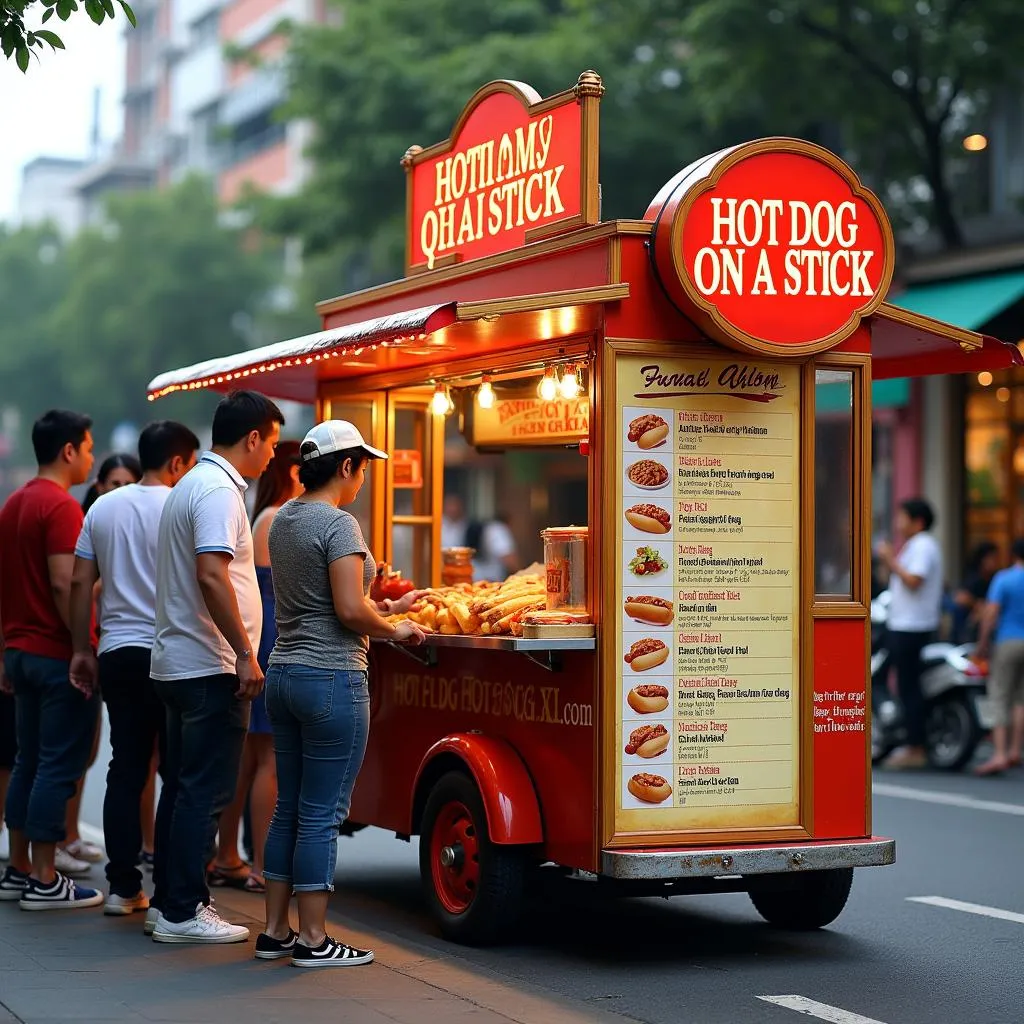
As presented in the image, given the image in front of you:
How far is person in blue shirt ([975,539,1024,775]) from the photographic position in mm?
13359

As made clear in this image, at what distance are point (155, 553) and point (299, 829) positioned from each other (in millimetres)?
1710

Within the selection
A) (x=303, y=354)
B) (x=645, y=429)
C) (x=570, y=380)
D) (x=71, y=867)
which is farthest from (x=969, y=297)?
(x=71, y=867)

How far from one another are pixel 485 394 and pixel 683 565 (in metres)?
2.14

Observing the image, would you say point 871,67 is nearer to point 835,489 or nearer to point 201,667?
point 835,489

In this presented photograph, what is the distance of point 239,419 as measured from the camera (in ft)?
23.3

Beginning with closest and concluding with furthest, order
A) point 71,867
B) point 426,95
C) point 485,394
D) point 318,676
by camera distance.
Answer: point 318,676
point 71,867
point 485,394
point 426,95

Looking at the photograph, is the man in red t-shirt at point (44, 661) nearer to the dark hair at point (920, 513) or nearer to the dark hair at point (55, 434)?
the dark hair at point (55, 434)

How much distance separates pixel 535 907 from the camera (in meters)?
8.11

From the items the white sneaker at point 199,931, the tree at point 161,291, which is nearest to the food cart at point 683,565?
the white sneaker at point 199,931

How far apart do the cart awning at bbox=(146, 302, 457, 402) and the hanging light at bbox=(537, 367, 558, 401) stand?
62cm

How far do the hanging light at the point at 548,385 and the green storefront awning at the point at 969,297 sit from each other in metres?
10.1

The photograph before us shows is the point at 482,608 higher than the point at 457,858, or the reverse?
the point at 482,608

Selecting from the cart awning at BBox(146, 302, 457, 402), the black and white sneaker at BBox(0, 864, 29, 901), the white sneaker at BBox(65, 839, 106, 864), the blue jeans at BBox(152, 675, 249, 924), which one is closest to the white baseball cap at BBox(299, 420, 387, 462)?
the cart awning at BBox(146, 302, 457, 402)

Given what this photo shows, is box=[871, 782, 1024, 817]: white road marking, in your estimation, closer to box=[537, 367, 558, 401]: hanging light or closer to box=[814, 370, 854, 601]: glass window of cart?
box=[814, 370, 854, 601]: glass window of cart
